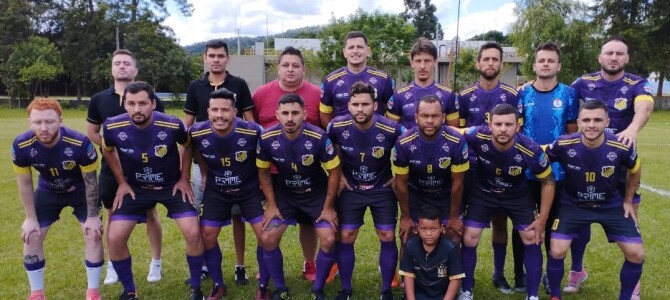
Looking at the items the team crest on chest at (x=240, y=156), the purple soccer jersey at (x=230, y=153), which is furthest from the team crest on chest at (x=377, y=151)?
the team crest on chest at (x=240, y=156)

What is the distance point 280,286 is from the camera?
177 inches

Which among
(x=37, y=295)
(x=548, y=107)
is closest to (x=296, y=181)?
(x=548, y=107)

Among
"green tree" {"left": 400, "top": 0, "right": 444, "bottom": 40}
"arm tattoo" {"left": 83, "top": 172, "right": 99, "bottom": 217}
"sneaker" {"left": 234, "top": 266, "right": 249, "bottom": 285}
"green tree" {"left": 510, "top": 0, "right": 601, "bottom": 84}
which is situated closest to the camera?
"arm tattoo" {"left": 83, "top": 172, "right": 99, "bottom": 217}

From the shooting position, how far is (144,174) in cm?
439

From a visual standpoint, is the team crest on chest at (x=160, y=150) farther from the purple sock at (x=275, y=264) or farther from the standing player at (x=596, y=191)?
the standing player at (x=596, y=191)

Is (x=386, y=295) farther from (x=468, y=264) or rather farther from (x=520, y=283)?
(x=520, y=283)

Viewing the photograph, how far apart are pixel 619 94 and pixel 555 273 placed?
1.64 metres

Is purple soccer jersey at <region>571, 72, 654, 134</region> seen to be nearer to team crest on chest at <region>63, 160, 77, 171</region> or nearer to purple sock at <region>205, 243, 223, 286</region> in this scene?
purple sock at <region>205, 243, 223, 286</region>

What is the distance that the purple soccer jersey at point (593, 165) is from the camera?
160 inches

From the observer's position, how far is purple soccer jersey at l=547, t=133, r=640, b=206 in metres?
4.07

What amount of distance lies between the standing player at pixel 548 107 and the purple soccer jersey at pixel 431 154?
2.39 feet

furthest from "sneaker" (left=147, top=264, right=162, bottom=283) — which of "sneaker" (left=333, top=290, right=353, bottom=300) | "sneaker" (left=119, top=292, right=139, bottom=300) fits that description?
"sneaker" (left=333, top=290, right=353, bottom=300)

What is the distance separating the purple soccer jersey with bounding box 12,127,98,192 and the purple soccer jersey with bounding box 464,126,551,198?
3186 mm

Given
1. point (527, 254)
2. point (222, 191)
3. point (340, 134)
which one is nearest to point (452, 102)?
point (340, 134)
